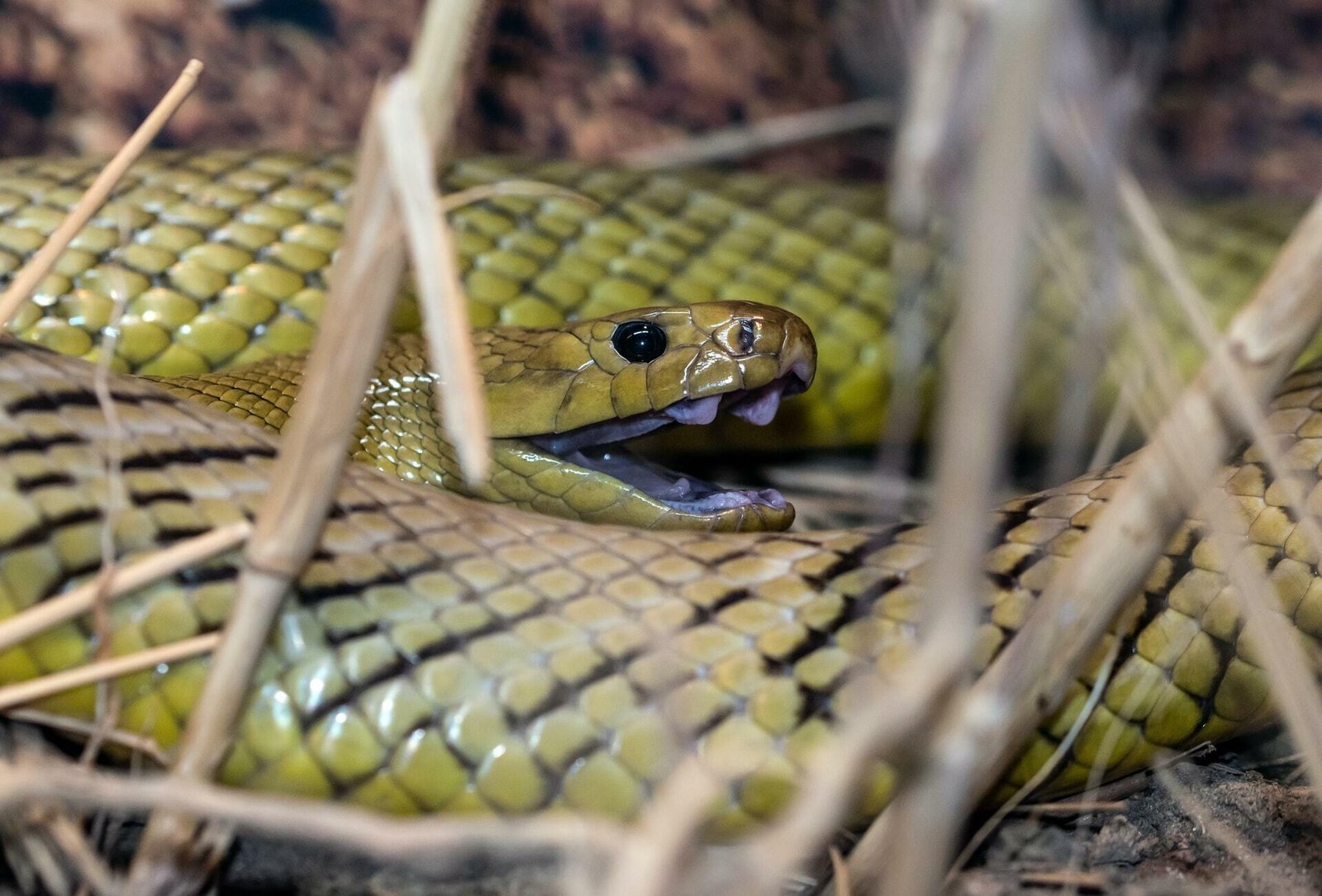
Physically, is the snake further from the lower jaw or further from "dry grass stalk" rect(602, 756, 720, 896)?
"dry grass stalk" rect(602, 756, 720, 896)

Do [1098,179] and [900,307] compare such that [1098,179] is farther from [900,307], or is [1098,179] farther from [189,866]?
[900,307]

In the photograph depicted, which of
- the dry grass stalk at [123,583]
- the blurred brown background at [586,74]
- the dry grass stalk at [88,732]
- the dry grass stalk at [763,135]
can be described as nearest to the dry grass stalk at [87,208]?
the dry grass stalk at [123,583]

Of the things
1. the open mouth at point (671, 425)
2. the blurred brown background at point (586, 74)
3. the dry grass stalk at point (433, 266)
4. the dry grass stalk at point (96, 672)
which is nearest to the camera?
the dry grass stalk at point (433, 266)

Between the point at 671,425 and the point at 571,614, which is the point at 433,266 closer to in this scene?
the point at 571,614

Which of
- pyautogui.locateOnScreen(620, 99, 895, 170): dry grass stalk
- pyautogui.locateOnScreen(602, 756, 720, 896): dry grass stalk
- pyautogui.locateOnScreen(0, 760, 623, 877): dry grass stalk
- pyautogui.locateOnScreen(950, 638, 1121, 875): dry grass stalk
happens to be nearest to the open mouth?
pyautogui.locateOnScreen(620, 99, 895, 170): dry grass stalk

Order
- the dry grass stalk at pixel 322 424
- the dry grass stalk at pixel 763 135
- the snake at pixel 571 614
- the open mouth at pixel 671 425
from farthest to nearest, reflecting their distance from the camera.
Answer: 1. the open mouth at pixel 671 425
2. the dry grass stalk at pixel 763 135
3. the snake at pixel 571 614
4. the dry grass stalk at pixel 322 424

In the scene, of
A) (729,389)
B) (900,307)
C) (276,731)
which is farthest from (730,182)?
(276,731)

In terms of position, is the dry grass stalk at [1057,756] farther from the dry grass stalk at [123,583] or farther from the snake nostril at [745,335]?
the dry grass stalk at [123,583]
